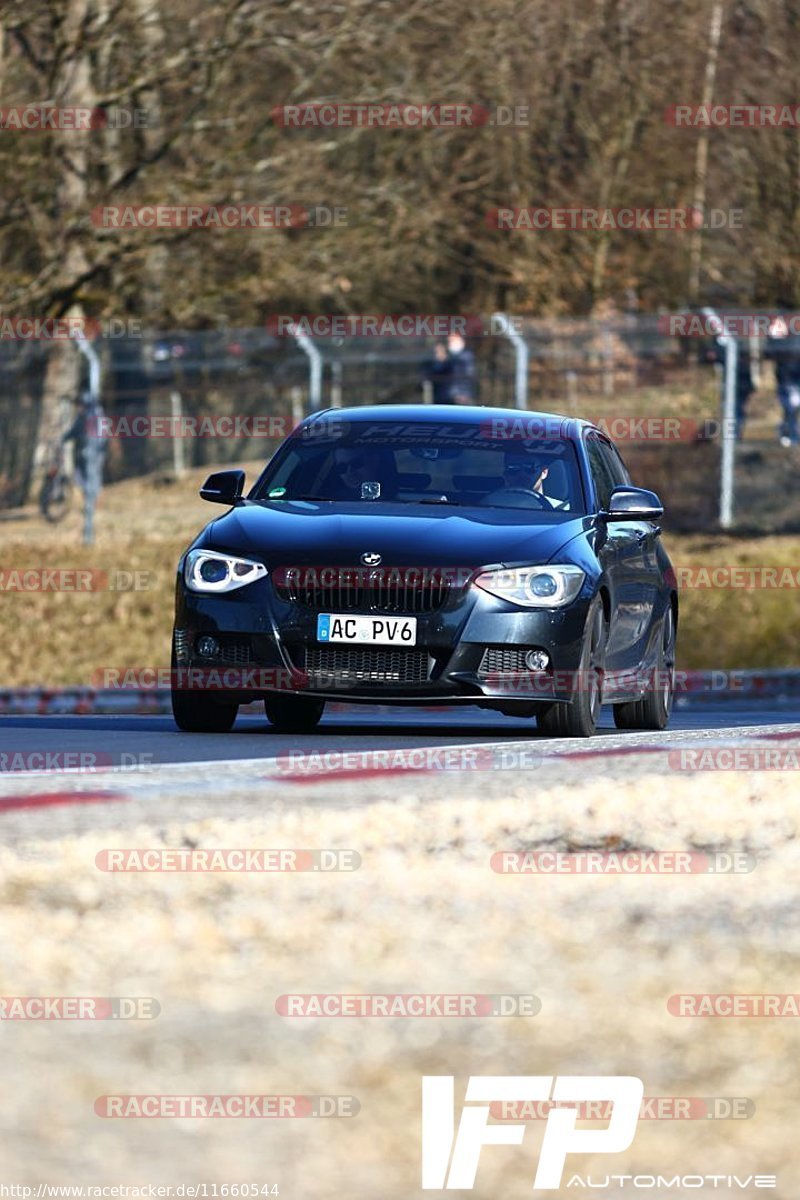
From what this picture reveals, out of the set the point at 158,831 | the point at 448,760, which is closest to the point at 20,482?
the point at 448,760

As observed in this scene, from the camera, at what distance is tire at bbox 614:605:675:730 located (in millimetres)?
13594

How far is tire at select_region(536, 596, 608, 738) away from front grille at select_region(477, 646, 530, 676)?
0.34m

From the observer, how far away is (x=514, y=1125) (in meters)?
4.82
